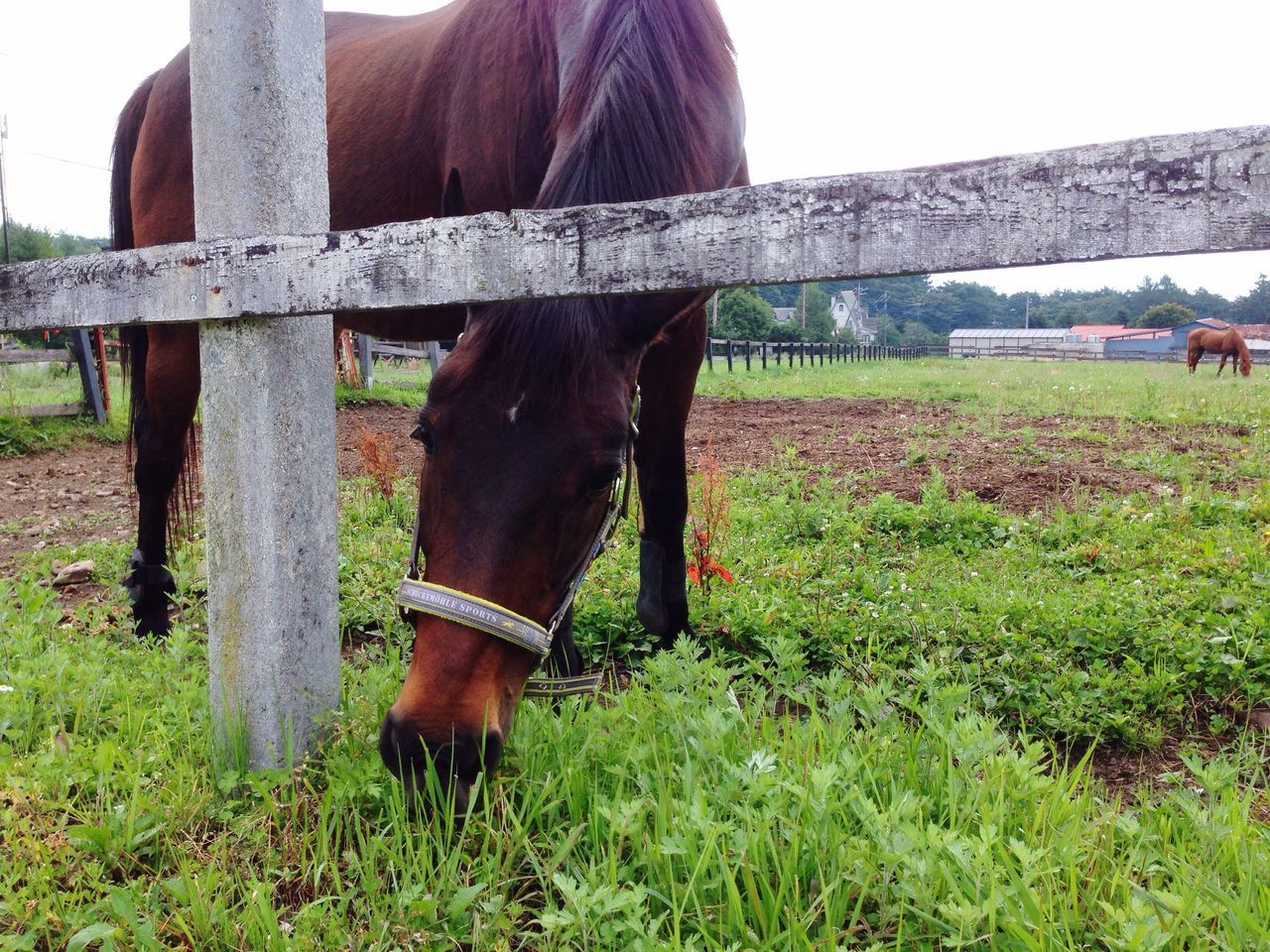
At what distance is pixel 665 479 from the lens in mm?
3365

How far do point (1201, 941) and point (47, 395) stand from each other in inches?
551

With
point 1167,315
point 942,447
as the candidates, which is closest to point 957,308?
point 1167,315

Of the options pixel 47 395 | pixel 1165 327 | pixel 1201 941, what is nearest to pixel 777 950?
pixel 1201 941

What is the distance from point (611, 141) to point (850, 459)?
511 cm

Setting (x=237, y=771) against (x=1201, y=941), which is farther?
(x=237, y=771)

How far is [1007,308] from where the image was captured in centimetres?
10288

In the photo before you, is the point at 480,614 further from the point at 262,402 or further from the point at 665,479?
the point at 665,479

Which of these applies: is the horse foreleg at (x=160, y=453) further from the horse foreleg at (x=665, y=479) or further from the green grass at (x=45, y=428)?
the green grass at (x=45, y=428)

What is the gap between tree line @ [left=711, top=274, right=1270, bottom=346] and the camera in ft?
150

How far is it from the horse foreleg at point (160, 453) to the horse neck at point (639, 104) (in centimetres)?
207

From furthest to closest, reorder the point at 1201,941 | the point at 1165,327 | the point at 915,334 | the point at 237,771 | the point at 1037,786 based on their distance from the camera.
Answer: the point at 915,334 → the point at 1165,327 → the point at 237,771 → the point at 1037,786 → the point at 1201,941

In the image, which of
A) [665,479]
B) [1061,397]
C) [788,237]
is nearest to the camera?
[788,237]

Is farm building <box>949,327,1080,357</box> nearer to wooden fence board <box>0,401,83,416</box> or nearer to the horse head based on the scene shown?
wooden fence board <box>0,401,83,416</box>

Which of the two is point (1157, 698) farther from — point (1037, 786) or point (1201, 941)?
point (1201, 941)
